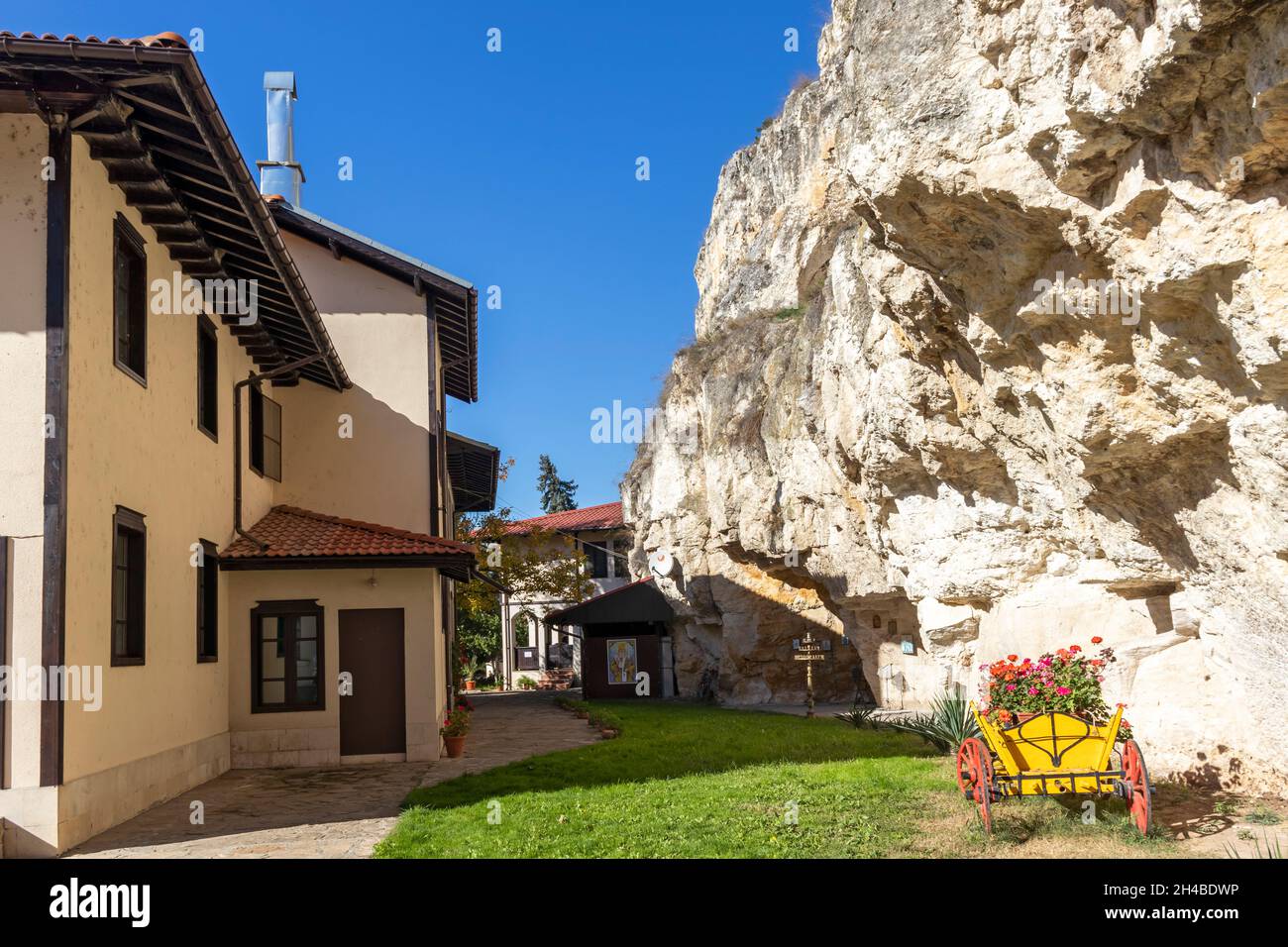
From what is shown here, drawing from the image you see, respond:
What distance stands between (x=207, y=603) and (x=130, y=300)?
4581mm

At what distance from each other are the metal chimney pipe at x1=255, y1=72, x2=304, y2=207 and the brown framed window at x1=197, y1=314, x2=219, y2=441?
7.18 m

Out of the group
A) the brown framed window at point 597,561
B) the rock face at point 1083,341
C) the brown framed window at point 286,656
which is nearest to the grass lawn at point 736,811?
the rock face at point 1083,341

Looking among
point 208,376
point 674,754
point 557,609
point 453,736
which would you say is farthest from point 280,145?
point 557,609

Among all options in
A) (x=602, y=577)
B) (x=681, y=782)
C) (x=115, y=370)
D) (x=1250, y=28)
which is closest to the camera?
(x=1250, y=28)

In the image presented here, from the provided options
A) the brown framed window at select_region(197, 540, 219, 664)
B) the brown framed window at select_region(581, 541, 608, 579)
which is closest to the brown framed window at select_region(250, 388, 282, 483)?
the brown framed window at select_region(197, 540, 219, 664)

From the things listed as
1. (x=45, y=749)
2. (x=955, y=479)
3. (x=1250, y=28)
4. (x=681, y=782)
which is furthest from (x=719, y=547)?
(x=1250, y=28)

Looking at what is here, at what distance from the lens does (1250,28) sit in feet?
20.0

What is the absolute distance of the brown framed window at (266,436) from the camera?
16719 millimetres

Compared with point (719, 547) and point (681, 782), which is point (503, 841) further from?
point (719, 547)

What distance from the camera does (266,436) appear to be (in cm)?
1734

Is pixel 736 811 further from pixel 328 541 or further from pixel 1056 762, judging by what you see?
pixel 328 541
